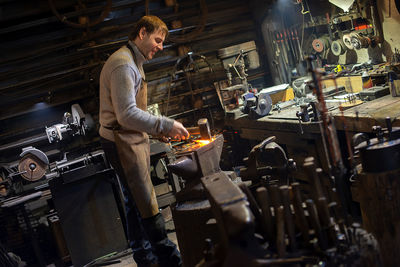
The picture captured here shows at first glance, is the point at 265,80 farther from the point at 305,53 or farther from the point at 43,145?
the point at 43,145

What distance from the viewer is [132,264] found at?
179 inches

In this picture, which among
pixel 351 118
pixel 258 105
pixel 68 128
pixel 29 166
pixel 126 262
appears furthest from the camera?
pixel 258 105

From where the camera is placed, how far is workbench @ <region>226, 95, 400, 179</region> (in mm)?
3701

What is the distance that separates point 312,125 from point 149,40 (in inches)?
73.6

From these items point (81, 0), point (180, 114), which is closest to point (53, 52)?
point (81, 0)

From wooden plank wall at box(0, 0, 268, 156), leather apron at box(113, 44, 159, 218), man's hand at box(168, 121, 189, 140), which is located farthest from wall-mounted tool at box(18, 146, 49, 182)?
man's hand at box(168, 121, 189, 140)

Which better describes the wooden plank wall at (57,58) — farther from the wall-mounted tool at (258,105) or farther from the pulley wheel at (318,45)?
the pulley wheel at (318,45)

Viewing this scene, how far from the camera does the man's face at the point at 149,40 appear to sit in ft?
10.9

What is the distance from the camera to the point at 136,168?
3.35m

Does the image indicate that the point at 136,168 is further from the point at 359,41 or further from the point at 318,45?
the point at 318,45

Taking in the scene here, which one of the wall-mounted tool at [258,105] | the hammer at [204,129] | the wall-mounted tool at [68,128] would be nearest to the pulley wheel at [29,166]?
the wall-mounted tool at [68,128]

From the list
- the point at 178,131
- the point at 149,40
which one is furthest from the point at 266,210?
the point at 149,40

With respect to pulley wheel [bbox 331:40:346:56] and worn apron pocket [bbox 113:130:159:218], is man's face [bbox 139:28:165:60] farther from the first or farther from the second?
pulley wheel [bbox 331:40:346:56]

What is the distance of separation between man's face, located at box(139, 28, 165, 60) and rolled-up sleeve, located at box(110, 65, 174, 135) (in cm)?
30
